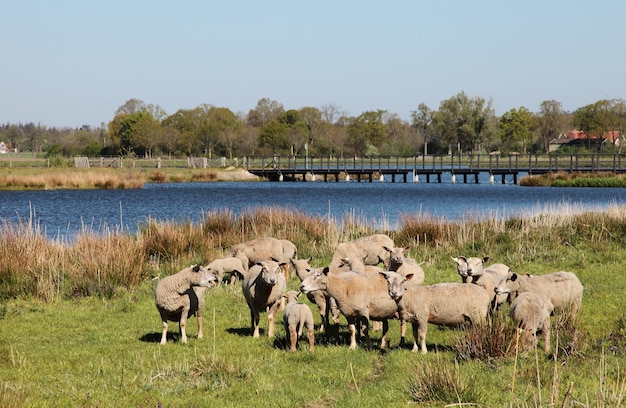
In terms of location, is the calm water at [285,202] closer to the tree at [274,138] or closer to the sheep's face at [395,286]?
the sheep's face at [395,286]

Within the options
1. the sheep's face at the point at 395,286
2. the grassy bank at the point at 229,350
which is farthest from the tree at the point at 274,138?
the sheep's face at the point at 395,286

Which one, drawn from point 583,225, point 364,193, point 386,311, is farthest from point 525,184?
point 386,311

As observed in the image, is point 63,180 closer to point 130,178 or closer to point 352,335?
point 130,178

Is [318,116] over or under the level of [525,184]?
over

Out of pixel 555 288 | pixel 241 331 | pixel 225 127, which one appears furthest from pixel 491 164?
pixel 241 331

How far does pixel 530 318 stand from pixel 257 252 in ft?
27.6

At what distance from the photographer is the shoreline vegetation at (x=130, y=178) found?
6525 centimetres

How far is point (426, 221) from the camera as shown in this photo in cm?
2434

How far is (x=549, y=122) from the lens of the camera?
14350 cm

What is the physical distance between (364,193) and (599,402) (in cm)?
6255

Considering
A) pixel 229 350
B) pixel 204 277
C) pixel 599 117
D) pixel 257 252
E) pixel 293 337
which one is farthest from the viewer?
pixel 599 117

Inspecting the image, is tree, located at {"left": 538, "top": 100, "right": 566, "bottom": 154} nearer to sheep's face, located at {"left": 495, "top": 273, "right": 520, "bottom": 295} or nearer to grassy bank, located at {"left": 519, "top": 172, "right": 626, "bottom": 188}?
grassy bank, located at {"left": 519, "top": 172, "right": 626, "bottom": 188}

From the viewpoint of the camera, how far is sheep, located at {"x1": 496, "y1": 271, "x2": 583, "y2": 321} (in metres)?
12.2

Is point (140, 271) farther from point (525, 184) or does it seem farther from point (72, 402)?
point (525, 184)
